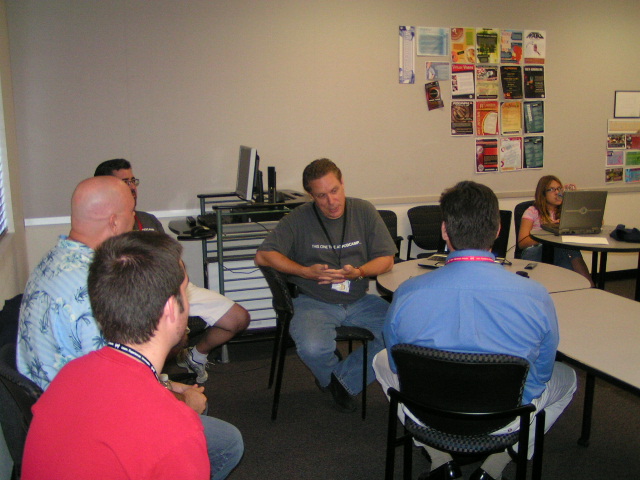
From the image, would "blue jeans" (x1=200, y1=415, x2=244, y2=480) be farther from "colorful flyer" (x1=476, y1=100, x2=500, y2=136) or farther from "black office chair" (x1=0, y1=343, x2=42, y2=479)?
"colorful flyer" (x1=476, y1=100, x2=500, y2=136)

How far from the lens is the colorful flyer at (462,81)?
16.6 ft

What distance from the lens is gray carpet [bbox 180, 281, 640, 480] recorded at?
2570 mm

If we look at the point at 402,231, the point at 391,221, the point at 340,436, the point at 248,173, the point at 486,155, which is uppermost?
the point at 486,155

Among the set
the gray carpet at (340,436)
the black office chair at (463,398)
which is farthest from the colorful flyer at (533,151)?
the black office chair at (463,398)

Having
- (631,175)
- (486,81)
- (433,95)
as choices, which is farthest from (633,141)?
(433,95)

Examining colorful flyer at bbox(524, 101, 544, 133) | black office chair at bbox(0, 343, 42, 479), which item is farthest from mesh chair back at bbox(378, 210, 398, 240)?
black office chair at bbox(0, 343, 42, 479)

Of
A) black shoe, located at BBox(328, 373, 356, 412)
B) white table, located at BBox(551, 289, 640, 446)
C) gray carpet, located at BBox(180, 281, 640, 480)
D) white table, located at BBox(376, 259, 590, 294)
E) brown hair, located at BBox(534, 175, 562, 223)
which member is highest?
brown hair, located at BBox(534, 175, 562, 223)

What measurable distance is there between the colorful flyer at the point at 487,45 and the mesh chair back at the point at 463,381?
405 cm

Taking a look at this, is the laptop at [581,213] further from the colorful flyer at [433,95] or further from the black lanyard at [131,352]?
the black lanyard at [131,352]

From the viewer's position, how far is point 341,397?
310cm

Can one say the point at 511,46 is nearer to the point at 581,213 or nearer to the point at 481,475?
the point at 581,213

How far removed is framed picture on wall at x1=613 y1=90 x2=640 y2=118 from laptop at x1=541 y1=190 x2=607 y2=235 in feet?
6.74

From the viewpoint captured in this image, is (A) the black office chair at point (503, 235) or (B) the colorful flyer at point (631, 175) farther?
(B) the colorful flyer at point (631, 175)

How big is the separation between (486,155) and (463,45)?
100 centimetres
